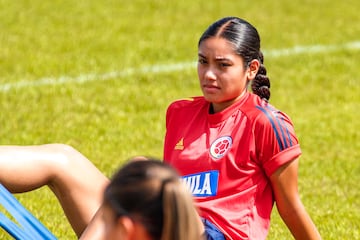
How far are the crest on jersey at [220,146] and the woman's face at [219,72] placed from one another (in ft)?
0.60

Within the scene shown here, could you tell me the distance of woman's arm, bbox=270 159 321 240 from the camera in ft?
Answer: 16.5

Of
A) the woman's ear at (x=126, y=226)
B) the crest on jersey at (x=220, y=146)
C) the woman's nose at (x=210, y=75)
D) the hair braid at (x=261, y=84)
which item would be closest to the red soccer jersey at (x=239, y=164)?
the crest on jersey at (x=220, y=146)

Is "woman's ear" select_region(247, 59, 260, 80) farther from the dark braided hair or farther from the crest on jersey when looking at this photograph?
the crest on jersey

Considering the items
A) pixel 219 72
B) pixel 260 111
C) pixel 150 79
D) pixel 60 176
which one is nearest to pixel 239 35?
pixel 219 72

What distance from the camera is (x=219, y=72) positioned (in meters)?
5.19

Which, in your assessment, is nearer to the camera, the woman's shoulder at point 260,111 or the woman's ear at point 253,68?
the woman's shoulder at point 260,111

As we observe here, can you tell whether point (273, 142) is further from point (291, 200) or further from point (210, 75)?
point (210, 75)

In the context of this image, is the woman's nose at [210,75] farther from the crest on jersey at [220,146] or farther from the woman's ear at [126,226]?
the woman's ear at [126,226]

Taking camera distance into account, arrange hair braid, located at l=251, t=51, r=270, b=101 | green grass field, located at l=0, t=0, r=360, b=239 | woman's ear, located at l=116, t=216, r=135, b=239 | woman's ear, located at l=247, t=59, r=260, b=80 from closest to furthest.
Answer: woman's ear, located at l=116, t=216, r=135, b=239, woman's ear, located at l=247, t=59, r=260, b=80, hair braid, located at l=251, t=51, r=270, b=101, green grass field, located at l=0, t=0, r=360, b=239

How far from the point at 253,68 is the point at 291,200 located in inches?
26.6

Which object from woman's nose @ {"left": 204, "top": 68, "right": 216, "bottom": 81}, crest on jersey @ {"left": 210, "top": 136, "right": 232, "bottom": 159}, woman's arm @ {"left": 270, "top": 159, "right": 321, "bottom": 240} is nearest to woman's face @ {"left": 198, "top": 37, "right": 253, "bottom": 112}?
woman's nose @ {"left": 204, "top": 68, "right": 216, "bottom": 81}

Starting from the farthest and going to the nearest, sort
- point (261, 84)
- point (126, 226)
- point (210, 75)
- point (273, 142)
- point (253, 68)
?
point (261, 84), point (253, 68), point (210, 75), point (273, 142), point (126, 226)

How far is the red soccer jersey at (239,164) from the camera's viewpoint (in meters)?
5.00

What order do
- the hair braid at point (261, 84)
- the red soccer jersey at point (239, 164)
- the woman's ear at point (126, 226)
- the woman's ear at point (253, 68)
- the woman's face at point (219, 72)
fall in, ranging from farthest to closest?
the hair braid at point (261, 84)
the woman's ear at point (253, 68)
the woman's face at point (219, 72)
the red soccer jersey at point (239, 164)
the woman's ear at point (126, 226)
